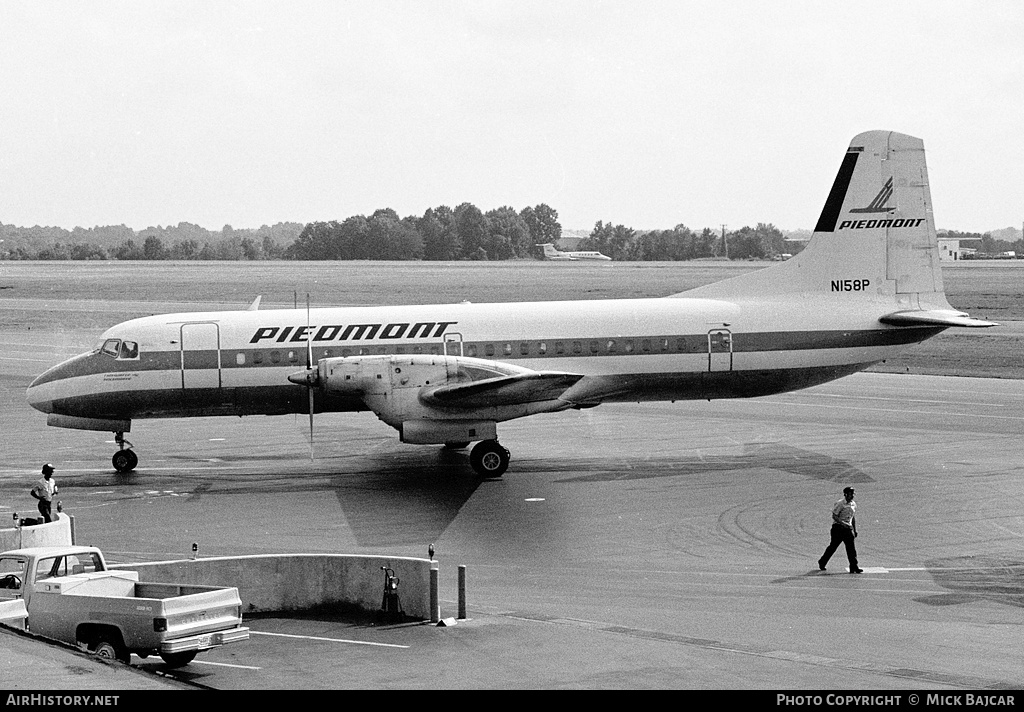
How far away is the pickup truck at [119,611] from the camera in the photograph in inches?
559

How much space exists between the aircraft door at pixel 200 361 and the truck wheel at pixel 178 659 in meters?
15.8

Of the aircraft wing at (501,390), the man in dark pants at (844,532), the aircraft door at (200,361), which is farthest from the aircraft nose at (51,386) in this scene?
the man in dark pants at (844,532)

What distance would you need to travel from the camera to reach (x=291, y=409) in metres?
30.2

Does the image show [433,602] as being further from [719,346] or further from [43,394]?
[43,394]

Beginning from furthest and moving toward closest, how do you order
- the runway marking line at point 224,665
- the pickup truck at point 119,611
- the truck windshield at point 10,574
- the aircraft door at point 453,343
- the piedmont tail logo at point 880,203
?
the piedmont tail logo at point 880,203 → the aircraft door at point 453,343 → the truck windshield at point 10,574 → the runway marking line at point 224,665 → the pickup truck at point 119,611

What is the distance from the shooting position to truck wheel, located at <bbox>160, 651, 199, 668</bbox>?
14445 mm

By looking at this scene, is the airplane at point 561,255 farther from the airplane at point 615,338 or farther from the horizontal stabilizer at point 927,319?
the horizontal stabilizer at point 927,319

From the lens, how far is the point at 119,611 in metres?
14.5

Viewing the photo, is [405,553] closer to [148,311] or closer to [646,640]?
[646,640]

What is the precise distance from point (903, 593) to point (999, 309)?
69.4 m

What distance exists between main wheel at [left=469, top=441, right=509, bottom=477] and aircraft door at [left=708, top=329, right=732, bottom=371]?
20.4 feet

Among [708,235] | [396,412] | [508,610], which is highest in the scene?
[708,235]

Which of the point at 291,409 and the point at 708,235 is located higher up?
the point at 708,235
